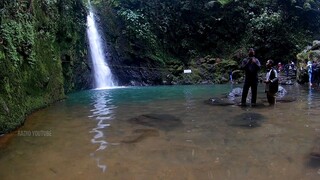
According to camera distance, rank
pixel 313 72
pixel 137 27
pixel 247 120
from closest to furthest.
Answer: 1. pixel 247 120
2. pixel 313 72
3. pixel 137 27

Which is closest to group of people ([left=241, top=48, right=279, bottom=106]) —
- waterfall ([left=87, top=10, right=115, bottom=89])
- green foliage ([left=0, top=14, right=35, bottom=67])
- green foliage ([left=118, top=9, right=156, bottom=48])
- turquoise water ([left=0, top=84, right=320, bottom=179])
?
turquoise water ([left=0, top=84, right=320, bottom=179])

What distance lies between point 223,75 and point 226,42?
4.61 m

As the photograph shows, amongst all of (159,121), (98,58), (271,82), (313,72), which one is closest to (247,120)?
(159,121)

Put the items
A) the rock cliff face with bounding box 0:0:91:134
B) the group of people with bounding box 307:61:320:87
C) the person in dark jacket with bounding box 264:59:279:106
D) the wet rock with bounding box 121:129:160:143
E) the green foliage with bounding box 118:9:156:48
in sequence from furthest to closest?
the green foliage with bounding box 118:9:156:48 < the group of people with bounding box 307:61:320:87 < the person in dark jacket with bounding box 264:59:279:106 < the rock cliff face with bounding box 0:0:91:134 < the wet rock with bounding box 121:129:160:143

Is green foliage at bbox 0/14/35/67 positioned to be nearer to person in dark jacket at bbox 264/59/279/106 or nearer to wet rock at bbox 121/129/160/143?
wet rock at bbox 121/129/160/143

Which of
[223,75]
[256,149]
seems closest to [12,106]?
[256,149]

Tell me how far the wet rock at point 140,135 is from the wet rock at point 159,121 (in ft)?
1.29

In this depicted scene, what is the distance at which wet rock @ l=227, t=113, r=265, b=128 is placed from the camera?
7.39 metres

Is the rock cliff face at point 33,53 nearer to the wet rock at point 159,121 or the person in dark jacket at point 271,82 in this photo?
the wet rock at point 159,121

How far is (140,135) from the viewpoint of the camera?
21.7 feet

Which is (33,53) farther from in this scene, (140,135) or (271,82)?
(271,82)

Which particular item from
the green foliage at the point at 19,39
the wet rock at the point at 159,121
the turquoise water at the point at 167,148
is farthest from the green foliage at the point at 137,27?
the turquoise water at the point at 167,148

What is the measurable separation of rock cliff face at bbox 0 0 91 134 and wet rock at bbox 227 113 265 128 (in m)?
4.97

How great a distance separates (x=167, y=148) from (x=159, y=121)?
2575 mm
